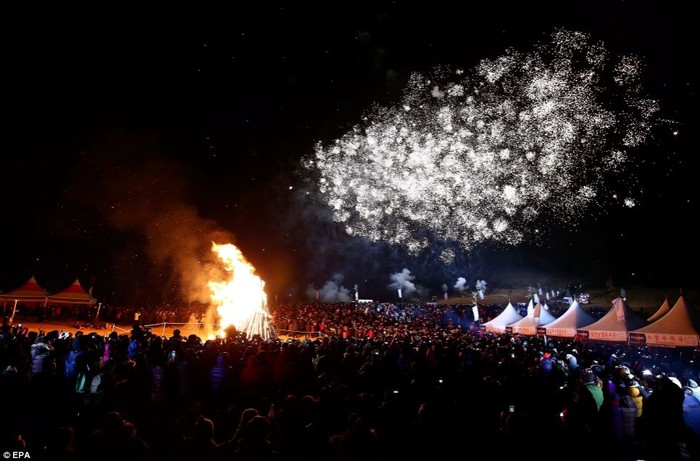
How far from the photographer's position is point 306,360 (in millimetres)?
9992

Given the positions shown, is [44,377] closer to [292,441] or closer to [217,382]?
[217,382]

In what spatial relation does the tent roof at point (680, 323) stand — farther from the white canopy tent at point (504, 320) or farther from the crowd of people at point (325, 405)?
the white canopy tent at point (504, 320)

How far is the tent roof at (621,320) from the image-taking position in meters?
14.0

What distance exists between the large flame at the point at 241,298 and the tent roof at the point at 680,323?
60.6 feet

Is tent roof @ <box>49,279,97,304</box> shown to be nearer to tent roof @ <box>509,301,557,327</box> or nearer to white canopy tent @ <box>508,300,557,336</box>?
white canopy tent @ <box>508,300,557,336</box>

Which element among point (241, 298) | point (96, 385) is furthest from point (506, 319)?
point (96, 385)

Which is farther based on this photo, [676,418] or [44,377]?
[44,377]

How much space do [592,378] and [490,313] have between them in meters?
25.1

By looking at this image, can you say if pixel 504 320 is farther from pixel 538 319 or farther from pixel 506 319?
pixel 538 319

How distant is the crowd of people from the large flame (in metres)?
10.5

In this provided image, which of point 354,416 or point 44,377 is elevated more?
point 354,416

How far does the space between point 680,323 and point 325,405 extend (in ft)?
45.0

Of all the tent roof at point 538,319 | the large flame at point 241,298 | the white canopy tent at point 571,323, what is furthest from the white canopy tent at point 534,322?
the large flame at point 241,298

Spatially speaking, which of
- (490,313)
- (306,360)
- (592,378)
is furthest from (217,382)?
(490,313)
